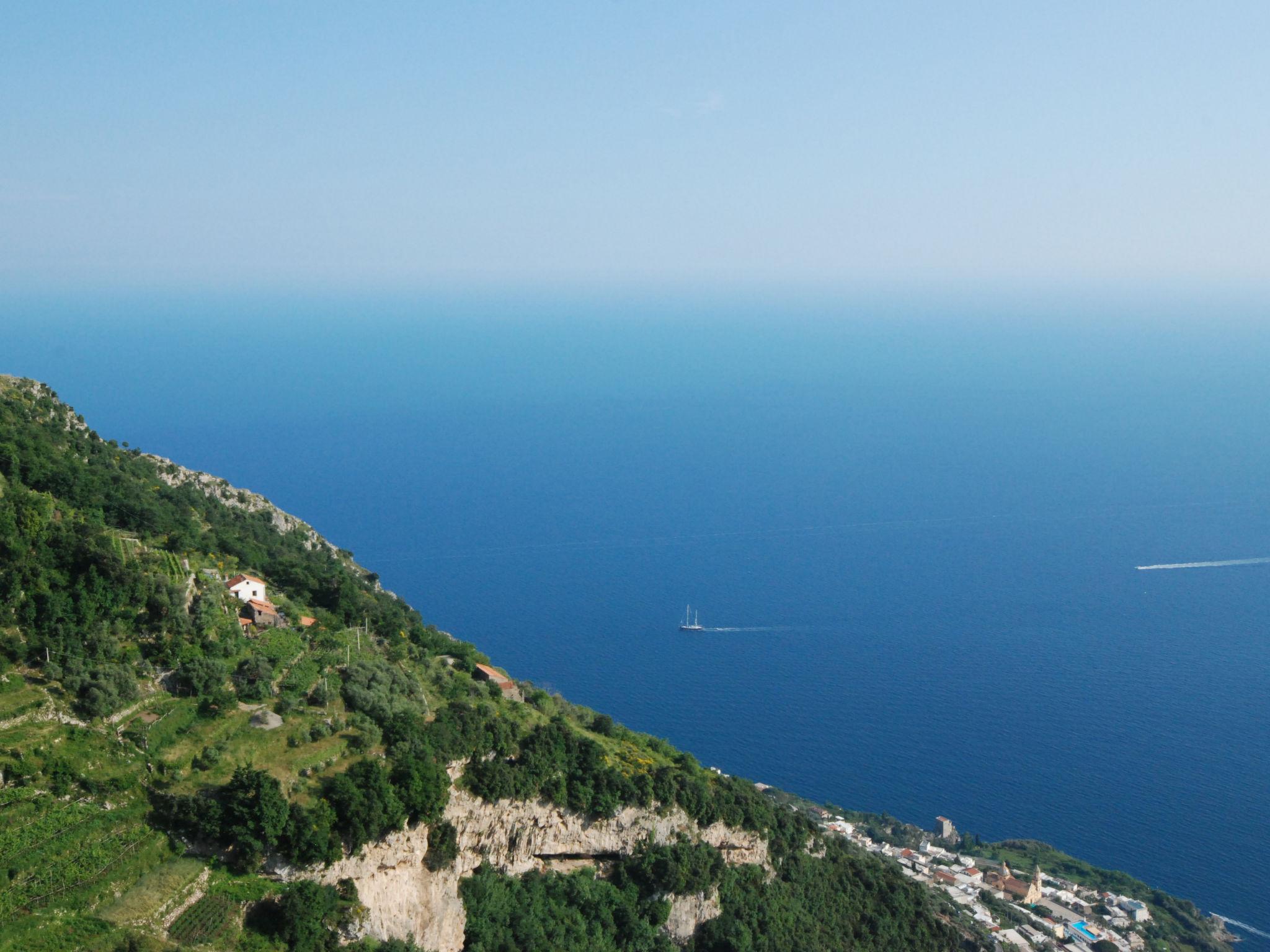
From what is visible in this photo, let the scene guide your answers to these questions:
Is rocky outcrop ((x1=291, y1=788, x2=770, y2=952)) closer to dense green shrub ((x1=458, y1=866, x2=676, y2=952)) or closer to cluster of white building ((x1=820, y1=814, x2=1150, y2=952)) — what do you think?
dense green shrub ((x1=458, y1=866, x2=676, y2=952))

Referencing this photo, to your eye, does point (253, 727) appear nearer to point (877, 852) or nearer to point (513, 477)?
point (877, 852)

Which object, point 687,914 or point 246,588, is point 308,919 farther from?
point 687,914

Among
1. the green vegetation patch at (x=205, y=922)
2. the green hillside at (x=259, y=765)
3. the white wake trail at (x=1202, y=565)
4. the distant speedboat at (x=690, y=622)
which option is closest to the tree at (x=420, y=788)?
the green hillside at (x=259, y=765)

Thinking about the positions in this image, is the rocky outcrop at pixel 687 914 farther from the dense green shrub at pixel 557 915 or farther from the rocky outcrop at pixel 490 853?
the dense green shrub at pixel 557 915

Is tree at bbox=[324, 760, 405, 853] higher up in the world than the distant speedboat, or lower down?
higher up

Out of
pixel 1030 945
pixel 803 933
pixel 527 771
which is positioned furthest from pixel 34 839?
pixel 1030 945

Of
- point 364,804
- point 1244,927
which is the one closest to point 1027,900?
point 1244,927

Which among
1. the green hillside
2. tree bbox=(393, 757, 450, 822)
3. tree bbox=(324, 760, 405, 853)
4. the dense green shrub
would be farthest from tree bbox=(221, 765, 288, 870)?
the dense green shrub

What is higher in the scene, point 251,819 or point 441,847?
point 251,819
